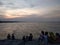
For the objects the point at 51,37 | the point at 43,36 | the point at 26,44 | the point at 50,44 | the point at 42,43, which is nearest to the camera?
the point at 43,36

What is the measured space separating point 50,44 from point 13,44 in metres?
4.52

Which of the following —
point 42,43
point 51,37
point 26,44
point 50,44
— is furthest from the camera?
point 51,37

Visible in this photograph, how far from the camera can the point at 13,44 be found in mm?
16359

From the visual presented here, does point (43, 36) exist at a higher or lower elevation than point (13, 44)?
higher

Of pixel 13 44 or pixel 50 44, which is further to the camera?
pixel 50 44

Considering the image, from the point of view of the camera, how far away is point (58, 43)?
18.4 meters

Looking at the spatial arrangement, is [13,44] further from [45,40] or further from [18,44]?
[45,40]

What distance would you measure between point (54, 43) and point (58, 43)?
497 mm

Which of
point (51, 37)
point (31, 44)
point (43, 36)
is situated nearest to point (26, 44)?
point (31, 44)

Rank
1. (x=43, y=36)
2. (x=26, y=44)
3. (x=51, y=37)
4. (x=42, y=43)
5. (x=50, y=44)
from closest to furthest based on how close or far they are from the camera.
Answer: (x=43, y=36) → (x=42, y=43) → (x=26, y=44) → (x=50, y=44) → (x=51, y=37)

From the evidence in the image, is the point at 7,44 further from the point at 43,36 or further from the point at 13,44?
the point at 43,36

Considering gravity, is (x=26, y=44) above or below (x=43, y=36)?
below

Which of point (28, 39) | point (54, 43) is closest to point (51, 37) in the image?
point (54, 43)

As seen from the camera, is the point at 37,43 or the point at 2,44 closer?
the point at 37,43
